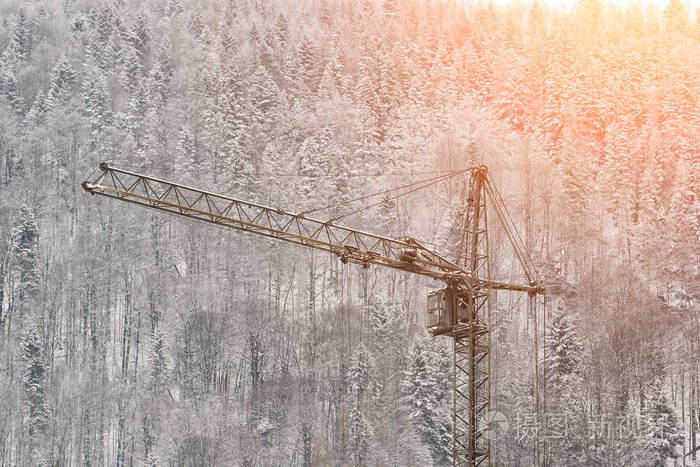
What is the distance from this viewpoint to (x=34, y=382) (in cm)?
9062

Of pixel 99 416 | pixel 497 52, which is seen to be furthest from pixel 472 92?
pixel 99 416

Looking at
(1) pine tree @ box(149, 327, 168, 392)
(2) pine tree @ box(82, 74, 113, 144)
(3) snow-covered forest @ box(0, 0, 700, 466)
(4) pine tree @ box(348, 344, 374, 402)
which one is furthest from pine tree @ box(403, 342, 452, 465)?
(2) pine tree @ box(82, 74, 113, 144)

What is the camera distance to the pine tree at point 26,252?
10038 cm

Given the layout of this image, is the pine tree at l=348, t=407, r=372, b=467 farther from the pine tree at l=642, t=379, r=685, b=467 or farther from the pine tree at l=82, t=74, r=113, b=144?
the pine tree at l=82, t=74, r=113, b=144

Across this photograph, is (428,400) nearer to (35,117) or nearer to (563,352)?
(563,352)

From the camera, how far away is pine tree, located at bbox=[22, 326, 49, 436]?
88.3m

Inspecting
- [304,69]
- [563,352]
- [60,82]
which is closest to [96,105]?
[60,82]

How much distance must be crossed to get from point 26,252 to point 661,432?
2647 inches

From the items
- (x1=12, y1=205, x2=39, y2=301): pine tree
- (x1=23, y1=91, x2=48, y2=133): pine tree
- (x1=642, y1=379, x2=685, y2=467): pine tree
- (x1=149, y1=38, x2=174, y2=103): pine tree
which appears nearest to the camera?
(x1=642, y1=379, x2=685, y2=467): pine tree

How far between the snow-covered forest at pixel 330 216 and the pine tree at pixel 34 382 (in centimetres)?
36

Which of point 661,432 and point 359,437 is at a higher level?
point 661,432

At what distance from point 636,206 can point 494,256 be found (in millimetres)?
16716

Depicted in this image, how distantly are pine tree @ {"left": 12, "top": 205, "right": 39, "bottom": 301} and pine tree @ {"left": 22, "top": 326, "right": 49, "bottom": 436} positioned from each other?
8.10m

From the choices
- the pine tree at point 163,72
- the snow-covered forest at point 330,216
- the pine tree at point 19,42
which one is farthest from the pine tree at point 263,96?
the pine tree at point 19,42
